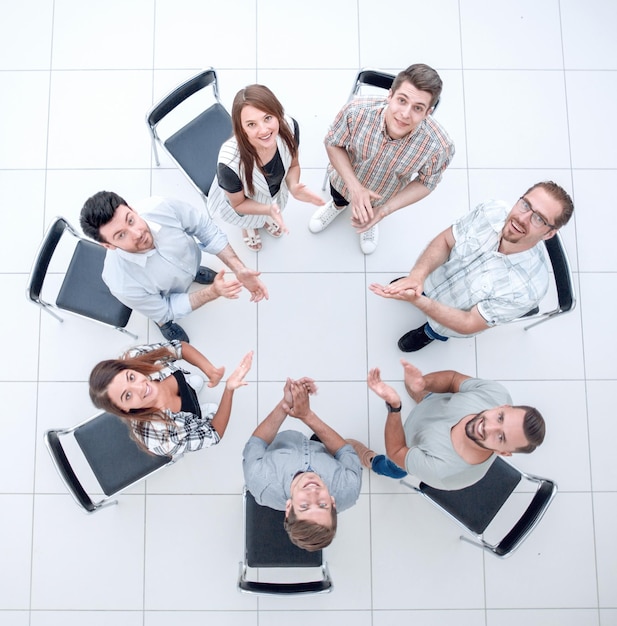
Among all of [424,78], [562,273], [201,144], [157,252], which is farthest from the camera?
[201,144]

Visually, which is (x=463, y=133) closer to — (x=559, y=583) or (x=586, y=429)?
(x=586, y=429)

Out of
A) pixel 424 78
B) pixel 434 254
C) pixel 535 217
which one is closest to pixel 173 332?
pixel 434 254

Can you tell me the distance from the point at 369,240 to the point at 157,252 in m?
1.33

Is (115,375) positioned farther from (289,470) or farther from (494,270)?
(494,270)

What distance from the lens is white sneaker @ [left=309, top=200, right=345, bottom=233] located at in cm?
305

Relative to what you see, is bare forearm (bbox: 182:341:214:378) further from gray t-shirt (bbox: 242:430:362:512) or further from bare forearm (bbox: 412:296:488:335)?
bare forearm (bbox: 412:296:488:335)

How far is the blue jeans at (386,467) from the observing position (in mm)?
2746

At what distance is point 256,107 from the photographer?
209cm

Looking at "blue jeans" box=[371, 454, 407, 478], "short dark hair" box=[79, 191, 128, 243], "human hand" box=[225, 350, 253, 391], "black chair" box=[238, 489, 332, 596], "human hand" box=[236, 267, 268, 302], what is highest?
"short dark hair" box=[79, 191, 128, 243]

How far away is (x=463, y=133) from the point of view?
335 cm

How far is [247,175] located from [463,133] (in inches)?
69.7

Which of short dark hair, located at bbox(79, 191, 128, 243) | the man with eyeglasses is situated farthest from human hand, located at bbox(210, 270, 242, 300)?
the man with eyeglasses

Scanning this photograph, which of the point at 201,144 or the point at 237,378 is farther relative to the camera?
the point at 201,144

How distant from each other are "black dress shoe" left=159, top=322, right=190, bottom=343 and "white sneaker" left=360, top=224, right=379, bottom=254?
1216 millimetres
